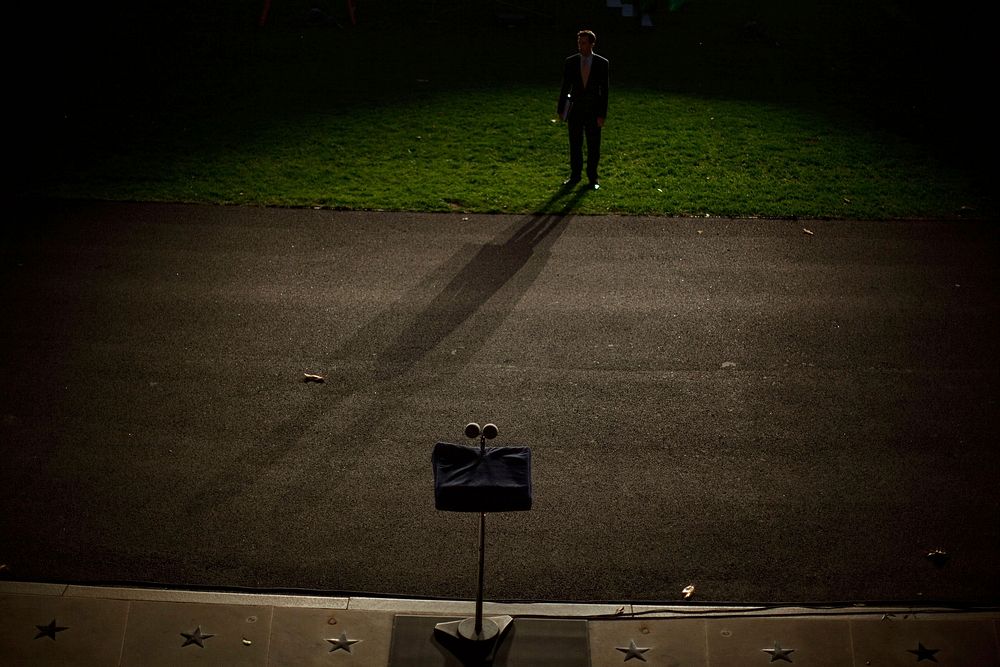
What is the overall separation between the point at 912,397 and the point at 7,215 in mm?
11732

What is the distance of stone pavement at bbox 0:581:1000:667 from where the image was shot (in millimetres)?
6809

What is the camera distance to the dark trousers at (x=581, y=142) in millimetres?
13984

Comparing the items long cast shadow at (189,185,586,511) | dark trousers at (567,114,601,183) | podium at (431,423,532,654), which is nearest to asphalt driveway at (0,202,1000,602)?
long cast shadow at (189,185,586,511)

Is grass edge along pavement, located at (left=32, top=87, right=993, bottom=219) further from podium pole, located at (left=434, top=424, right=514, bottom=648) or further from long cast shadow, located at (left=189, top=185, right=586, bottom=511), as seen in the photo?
podium pole, located at (left=434, top=424, right=514, bottom=648)

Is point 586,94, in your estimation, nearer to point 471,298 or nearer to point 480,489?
point 471,298

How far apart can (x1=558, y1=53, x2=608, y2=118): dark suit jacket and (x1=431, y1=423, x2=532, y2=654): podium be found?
8.24m

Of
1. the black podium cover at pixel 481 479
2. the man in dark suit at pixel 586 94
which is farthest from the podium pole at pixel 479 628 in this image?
the man in dark suit at pixel 586 94

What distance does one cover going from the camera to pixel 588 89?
1371 cm

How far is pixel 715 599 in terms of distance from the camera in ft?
24.0

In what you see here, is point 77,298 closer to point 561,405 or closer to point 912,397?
point 561,405

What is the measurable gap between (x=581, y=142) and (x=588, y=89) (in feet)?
3.11

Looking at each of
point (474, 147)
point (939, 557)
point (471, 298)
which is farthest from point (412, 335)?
point (474, 147)

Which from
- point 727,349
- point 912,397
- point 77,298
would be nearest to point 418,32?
point 77,298

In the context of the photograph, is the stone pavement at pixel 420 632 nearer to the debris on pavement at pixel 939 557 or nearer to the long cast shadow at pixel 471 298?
the debris on pavement at pixel 939 557
